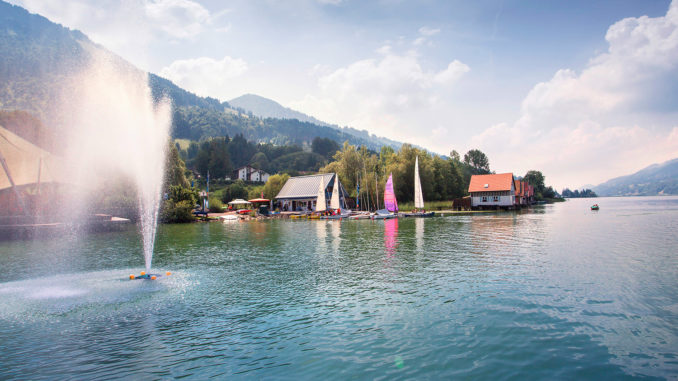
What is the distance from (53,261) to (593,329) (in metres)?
31.3

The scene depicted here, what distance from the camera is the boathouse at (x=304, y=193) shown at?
87.6 metres

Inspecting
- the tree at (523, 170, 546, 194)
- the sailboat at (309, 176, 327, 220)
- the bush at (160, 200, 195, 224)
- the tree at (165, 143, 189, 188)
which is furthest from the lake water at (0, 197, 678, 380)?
the tree at (523, 170, 546, 194)

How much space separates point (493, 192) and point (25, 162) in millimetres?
96957

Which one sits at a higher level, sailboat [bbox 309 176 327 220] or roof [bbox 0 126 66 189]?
roof [bbox 0 126 66 189]

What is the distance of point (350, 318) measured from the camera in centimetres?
1222

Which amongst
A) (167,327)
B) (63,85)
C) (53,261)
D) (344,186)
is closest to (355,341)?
(167,327)

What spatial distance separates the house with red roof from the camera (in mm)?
91000

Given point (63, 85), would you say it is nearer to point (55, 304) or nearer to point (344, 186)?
point (344, 186)

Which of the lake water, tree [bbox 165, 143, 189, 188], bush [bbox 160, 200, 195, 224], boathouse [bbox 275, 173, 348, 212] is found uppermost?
tree [bbox 165, 143, 189, 188]

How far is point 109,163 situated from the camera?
6975 cm

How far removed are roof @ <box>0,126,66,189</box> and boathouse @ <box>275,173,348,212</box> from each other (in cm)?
4716

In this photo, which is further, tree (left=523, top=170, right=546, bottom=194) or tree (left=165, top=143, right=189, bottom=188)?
tree (left=523, top=170, right=546, bottom=194)

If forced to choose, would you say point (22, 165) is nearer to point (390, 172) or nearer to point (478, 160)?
point (390, 172)

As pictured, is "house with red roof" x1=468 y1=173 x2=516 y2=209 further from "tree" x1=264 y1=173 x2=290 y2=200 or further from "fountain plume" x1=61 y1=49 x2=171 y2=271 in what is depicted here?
"fountain plume" x1=61 y1=49 x2=171 y2=271
